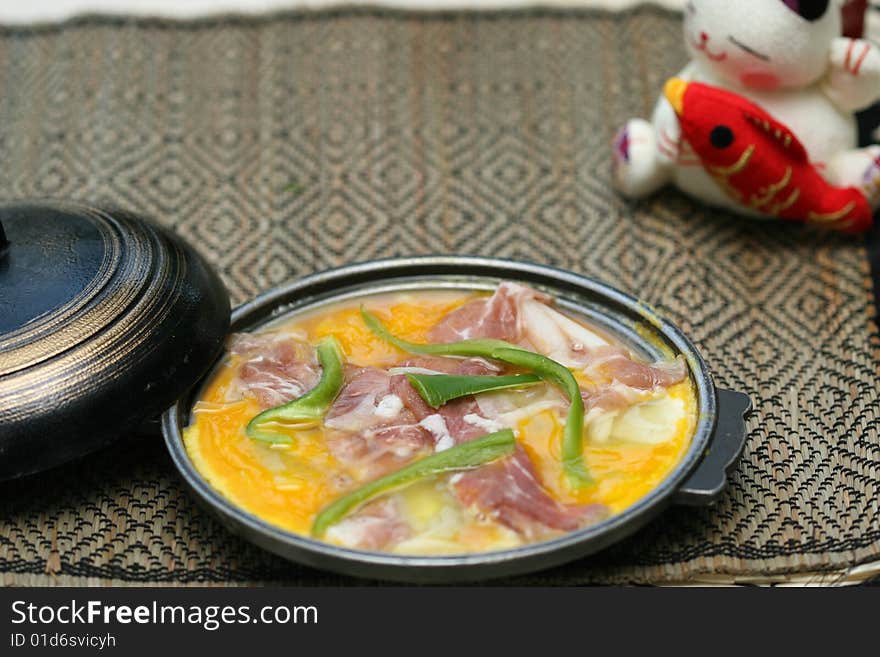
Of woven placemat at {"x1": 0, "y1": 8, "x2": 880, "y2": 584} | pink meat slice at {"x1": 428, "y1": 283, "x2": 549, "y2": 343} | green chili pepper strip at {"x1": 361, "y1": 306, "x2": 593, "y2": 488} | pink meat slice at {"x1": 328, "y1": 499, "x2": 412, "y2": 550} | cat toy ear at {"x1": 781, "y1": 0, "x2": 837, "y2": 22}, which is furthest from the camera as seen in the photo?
cat toy ear at {"x1": 781, "y1": 0, "x2": 837, "y2": 22}

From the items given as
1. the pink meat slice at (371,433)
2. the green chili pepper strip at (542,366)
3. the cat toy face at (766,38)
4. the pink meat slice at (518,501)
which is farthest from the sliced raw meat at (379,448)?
the cat toy face at (766,38)

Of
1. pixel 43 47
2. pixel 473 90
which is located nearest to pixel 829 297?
pixel 473 90

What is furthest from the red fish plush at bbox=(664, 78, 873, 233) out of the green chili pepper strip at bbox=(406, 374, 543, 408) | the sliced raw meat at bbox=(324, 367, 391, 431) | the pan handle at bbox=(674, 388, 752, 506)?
the sliced raw meat at bbox=(324, 367, 391, 431)

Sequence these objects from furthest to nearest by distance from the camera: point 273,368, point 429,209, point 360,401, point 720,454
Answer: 1. point 429,209
2. point 273,368
3. point 360,401
4. point 720,454

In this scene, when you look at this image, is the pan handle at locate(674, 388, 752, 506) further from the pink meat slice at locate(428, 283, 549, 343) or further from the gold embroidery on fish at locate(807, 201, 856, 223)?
the gold embroidery on fish at locate(807, 201, 856, 223)

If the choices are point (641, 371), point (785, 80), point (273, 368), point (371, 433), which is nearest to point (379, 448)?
point (371, 433)

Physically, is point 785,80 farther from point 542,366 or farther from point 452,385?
point 452,385

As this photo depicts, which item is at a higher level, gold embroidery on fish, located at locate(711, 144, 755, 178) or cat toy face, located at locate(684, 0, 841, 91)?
cat toy face, located at locate(684, 0, 841, 91)
